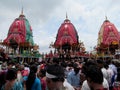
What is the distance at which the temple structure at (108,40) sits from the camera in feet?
148

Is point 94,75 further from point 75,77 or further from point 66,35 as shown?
point 66,35

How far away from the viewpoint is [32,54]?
43.6 meters

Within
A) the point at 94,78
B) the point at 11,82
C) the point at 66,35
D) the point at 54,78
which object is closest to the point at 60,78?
the point at 54,78

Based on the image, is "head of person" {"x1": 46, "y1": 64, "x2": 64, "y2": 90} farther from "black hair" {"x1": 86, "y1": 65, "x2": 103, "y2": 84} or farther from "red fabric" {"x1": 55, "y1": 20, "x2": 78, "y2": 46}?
"red fabric" {"x1": 55, "y1": 20, "x2": 78, "y2": 46}

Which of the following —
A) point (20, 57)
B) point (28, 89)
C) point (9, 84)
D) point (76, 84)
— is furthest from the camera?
point (20, 57)

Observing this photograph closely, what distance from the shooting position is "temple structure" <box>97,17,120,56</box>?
45.2 metres

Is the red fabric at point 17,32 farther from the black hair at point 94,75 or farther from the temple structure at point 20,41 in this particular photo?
the black hair at point 94,75

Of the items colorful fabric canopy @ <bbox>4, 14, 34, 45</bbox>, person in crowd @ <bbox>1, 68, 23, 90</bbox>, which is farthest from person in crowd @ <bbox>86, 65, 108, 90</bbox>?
colorful fabric canopy @ <bbox>4, 14, 34, 45</bbox>

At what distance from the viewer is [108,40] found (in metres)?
46.0

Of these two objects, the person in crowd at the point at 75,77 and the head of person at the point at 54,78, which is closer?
the head of person at the point at 54,78

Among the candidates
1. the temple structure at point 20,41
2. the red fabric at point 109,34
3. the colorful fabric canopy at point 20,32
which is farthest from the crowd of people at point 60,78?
the red fabric at point 109,34

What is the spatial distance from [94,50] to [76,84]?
41.0 metres

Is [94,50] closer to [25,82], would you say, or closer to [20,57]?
[20,57]

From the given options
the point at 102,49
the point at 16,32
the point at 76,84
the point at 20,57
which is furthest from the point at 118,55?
the point at 76,84
